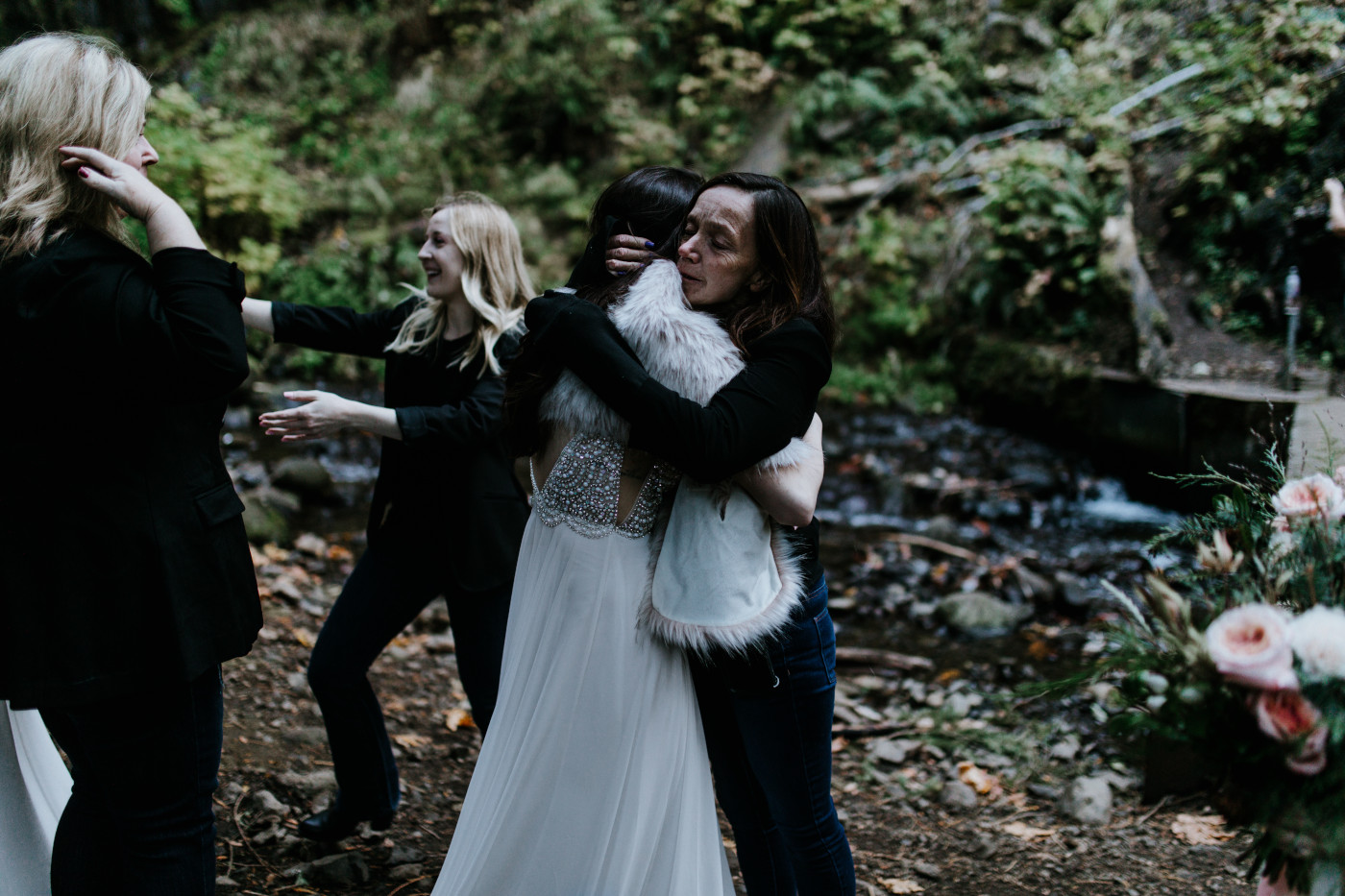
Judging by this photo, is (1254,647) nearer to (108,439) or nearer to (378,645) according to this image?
(108,439)

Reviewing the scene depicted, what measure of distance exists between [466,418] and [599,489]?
99 cm

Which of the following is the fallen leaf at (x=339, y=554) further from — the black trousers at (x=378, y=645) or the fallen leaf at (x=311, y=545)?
the black trousers at (x=378, y=645)

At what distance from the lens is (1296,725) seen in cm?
149

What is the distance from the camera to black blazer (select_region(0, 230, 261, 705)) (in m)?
1.81

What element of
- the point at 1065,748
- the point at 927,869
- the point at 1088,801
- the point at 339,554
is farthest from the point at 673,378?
the point at 339,554

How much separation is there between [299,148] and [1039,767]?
13672mm

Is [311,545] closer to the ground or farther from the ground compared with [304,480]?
closer to the ground

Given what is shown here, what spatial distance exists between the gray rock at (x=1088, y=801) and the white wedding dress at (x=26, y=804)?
3.64 meters

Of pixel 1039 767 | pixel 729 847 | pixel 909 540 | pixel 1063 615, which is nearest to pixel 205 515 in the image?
pixel 729 847

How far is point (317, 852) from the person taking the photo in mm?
3160

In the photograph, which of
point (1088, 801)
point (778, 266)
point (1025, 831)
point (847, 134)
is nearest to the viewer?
point (778, 266)

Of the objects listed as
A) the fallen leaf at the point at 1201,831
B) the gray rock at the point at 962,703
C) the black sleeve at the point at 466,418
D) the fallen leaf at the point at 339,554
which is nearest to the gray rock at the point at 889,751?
the gray rock at the point at 962,703

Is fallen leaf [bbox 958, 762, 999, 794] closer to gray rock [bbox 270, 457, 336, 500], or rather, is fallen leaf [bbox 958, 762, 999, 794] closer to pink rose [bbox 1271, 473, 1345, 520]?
pink rose [bbox 1271, 473, 1345, 520]

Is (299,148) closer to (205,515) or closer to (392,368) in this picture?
(392,368)
